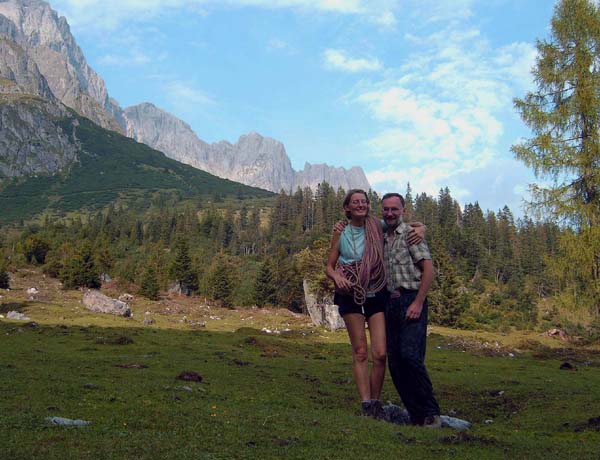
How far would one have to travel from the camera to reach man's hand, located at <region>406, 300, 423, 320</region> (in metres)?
8.45

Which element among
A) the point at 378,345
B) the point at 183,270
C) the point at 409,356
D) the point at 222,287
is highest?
the point at 378,345

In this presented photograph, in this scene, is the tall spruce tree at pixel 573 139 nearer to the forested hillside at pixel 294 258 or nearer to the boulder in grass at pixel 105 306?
the forested hillside at pixel 294 258

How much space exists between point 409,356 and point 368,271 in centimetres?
160

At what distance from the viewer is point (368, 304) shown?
883 cm

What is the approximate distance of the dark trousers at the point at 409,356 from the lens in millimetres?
8594

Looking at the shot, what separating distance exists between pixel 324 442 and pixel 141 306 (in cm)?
5171

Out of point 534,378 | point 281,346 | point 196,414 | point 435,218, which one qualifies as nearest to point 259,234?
point 435,218

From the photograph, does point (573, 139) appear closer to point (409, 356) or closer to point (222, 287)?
point (409, 356)

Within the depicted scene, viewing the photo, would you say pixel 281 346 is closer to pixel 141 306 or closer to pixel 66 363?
pixel 66 363

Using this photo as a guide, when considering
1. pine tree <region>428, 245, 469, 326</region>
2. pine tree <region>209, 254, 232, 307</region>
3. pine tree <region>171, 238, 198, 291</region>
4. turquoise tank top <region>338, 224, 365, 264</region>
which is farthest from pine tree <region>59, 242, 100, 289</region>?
turquoise tank top <region>338, 224, 365, 264</region>

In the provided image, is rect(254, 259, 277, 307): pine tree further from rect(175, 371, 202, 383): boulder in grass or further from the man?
the man

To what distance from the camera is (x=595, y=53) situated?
1973 centimetres

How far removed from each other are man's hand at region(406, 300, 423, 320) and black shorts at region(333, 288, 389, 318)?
0.53m

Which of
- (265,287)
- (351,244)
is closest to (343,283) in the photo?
(351,244)
